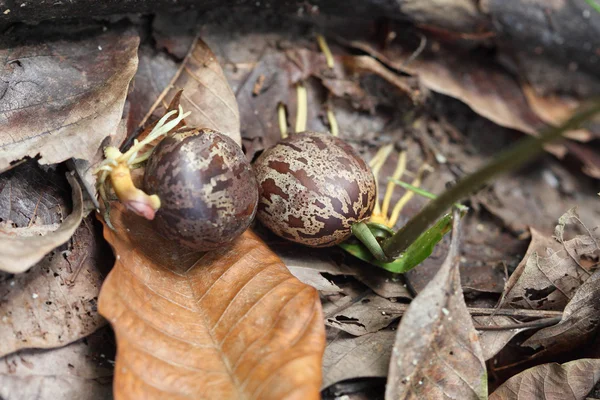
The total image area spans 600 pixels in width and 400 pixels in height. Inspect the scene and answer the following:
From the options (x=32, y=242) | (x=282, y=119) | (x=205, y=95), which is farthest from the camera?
(x=282, y=119)

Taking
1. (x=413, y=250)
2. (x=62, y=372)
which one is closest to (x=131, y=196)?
(x=62, y=372)

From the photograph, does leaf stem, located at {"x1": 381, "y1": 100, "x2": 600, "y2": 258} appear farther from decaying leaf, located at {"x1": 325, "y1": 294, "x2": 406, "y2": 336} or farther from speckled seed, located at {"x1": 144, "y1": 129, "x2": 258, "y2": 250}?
speckled seed, located at {"x1": 144, "y1": 129, "x2": 258, "y2": 250}

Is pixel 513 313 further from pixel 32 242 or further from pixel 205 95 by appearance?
pixel 32 242

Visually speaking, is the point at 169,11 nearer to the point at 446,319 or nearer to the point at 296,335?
the point at 296,335

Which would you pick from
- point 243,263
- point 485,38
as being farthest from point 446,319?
point 485,38

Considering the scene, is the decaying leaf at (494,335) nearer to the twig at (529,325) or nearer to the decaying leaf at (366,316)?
the twig at (529,325)

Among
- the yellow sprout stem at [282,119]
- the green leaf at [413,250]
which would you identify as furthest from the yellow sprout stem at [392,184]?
the yellow sprout stem at [282,119]
